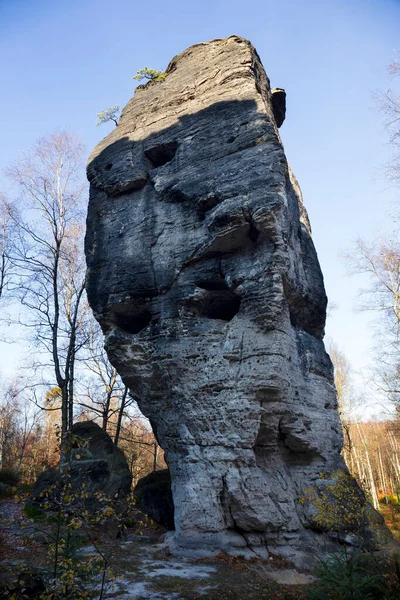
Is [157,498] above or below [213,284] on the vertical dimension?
below

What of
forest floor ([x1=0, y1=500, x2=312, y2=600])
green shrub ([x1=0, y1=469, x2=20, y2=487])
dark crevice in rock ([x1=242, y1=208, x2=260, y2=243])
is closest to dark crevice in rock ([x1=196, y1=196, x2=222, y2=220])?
dark crevice in rock ([x1=242, y1=208, x2=260, y2=243])

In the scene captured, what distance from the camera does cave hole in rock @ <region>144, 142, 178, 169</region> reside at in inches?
487

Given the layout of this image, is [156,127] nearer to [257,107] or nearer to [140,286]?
[257,107]

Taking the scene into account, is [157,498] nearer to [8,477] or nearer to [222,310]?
[222,310]

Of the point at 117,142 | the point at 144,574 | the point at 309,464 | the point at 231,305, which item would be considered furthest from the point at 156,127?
the point at 144,574

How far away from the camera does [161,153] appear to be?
1272 cm

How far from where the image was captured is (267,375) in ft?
29.8

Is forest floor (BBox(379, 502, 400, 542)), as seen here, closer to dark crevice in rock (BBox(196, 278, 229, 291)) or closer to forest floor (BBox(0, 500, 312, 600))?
forest floor (BBox(0, 500, 312, 600))

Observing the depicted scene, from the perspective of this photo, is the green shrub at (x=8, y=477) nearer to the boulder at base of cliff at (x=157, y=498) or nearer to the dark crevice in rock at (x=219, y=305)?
the boulder at base of cliff at (x=157, y=498)

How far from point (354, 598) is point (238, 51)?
14.0 metres

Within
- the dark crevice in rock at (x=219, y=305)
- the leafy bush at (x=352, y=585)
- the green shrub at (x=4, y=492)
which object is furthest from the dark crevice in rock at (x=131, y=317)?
the green shrub at (x=4, y=492)

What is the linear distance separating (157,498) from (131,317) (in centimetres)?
564

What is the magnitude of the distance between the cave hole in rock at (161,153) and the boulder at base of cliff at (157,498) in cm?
1024

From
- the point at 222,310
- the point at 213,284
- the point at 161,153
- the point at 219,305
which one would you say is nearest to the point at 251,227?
the point at 213,284
